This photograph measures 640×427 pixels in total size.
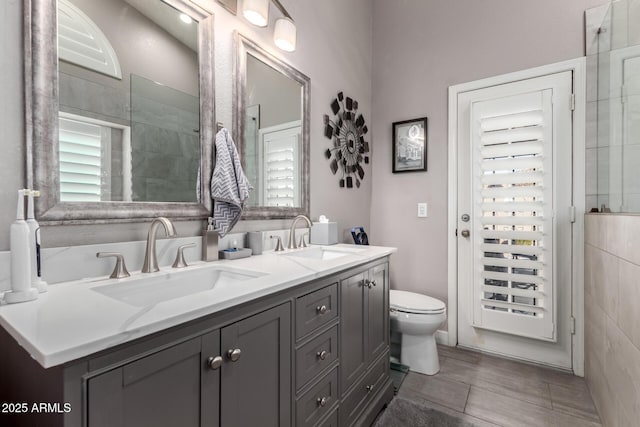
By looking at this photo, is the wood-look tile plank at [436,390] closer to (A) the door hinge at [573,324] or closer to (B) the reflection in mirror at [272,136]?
(A) the door hinge at [573,324]

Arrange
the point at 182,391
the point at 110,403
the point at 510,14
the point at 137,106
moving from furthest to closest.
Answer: the point at 510,14 < the point at 137,106 < the point at 182,391 < the point at 110,403

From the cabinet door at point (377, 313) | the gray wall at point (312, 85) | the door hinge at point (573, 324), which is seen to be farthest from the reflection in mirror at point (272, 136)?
the door hinge at point (573, 324)

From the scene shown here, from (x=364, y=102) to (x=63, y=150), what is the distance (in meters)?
2.30

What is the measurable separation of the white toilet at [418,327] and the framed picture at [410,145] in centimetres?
111

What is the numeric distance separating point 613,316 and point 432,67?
207cm

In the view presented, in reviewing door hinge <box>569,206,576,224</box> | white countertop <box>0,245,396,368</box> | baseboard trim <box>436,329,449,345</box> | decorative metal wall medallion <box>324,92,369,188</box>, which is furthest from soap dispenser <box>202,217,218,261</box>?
door hinge <box>569,206,576,224</box>

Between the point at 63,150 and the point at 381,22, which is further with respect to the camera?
the point at 381,22

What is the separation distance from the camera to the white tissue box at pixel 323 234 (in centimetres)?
199

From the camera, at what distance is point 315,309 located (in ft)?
3.83

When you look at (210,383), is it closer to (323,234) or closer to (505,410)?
(323,234)

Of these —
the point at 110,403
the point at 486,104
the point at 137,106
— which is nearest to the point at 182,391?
the point at 110,403

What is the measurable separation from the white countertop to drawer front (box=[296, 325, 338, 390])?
27 cm

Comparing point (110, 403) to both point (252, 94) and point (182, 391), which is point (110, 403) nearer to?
point (182, 391)

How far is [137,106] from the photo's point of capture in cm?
116
